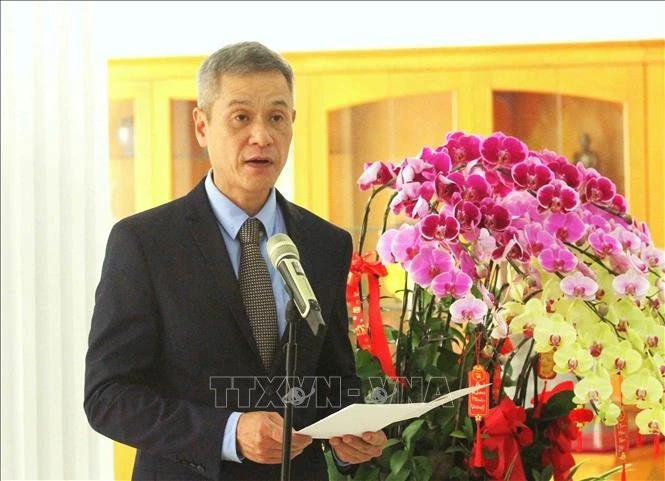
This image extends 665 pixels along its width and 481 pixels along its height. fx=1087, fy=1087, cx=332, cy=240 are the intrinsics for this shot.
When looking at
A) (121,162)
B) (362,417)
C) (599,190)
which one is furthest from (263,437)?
Answer: (121,162)

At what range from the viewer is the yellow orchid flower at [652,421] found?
1536mm

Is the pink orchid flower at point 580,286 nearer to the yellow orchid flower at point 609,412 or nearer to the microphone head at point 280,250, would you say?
the yellow orchid flower at point 609,412

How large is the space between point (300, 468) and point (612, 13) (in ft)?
10.3

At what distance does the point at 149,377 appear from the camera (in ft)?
4.87

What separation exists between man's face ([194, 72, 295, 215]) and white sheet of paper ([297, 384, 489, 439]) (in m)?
0.36

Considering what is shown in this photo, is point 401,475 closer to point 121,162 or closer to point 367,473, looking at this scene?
point 367,473

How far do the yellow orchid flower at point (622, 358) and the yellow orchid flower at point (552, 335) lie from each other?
6 cm

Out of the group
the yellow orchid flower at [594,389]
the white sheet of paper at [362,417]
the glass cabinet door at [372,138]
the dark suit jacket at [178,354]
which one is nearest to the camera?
the white sheet of paper at [362,417]

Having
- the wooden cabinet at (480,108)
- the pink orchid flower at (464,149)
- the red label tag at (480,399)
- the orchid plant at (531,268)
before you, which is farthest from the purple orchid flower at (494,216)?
the wooden cabinet at (480,108)

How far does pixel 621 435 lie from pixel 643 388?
0.35ft

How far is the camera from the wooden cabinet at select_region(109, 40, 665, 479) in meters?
4.05

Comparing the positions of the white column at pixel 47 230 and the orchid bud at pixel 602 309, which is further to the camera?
the white column at pixel 47 230

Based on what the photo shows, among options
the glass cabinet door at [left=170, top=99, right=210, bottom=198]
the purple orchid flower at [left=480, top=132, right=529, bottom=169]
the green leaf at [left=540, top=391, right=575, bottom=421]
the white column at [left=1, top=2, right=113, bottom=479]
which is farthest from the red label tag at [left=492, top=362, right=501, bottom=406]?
the glass cabinet door at [left=170, top=99, right=210, bottom=198]

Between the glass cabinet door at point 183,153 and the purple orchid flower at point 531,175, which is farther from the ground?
the glass cabinet door at point 183,153
